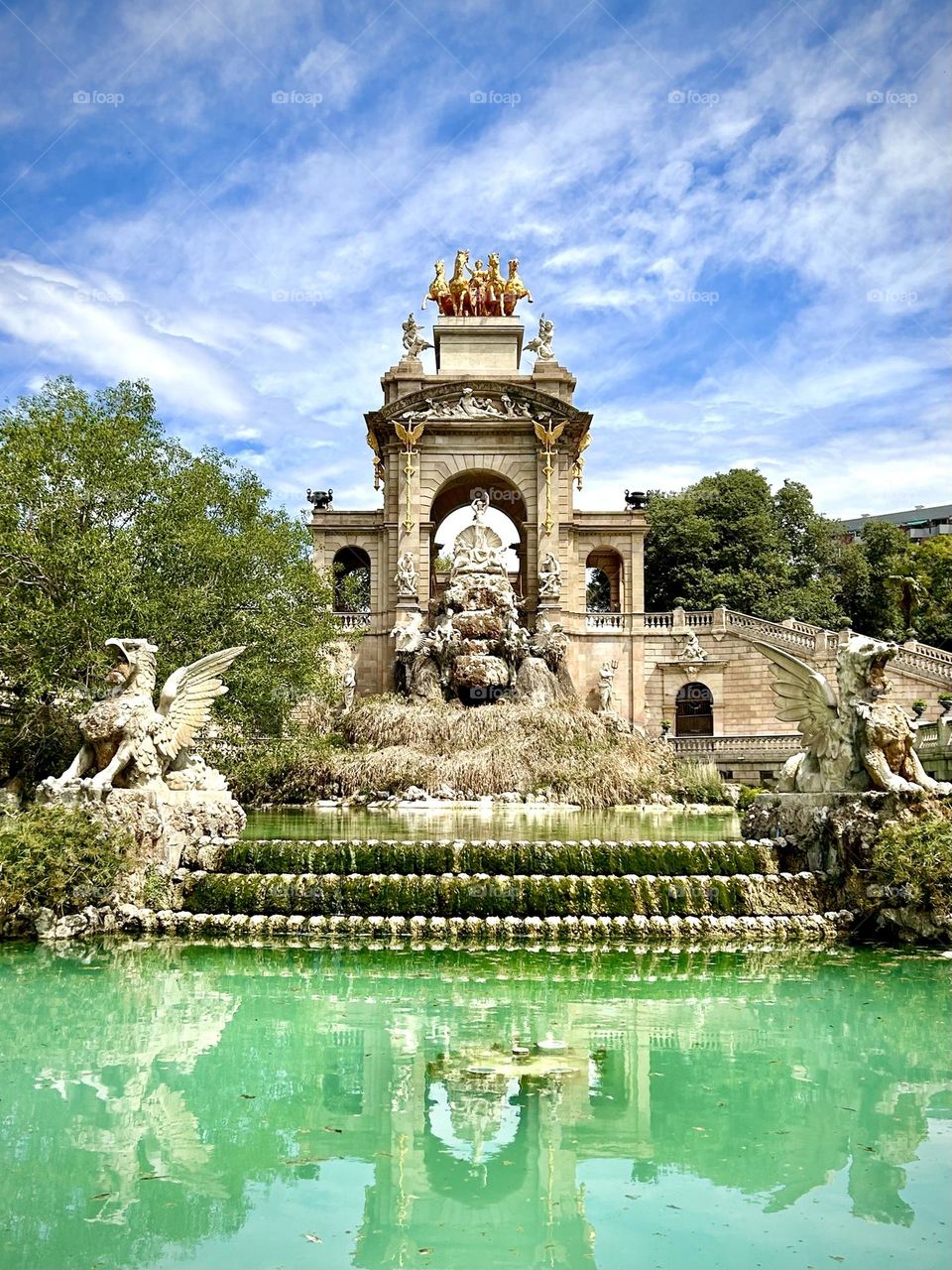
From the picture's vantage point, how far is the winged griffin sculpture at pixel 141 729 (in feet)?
42.1

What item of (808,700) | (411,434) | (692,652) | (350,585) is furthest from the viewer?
(350,585)

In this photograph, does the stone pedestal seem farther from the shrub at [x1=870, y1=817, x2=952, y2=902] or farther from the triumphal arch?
the shrub at [x1=870, y1=817, x2=952, y2=902]

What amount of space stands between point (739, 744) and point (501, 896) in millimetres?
22093

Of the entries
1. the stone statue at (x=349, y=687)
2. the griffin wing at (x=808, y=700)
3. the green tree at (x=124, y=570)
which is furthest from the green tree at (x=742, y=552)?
the griffin wing at (x=808, y=700)

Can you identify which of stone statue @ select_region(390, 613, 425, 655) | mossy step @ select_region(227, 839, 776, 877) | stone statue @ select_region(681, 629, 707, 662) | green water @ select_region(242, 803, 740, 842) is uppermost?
stone statue @ select_region(390, 613, 425, 655)

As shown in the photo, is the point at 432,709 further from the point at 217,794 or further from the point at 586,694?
the point at 217,794

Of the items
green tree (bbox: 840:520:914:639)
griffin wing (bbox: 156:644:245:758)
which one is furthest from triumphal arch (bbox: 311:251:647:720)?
griffin wing (bbox: 156:644:245:758)

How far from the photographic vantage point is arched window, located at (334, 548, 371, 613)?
38.3m

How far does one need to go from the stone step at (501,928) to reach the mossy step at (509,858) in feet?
3.14

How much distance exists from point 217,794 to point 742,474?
40.1m

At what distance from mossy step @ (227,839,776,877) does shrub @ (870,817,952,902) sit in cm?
149

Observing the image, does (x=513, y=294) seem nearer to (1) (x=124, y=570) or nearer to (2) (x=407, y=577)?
(2) (x=407, y=577)

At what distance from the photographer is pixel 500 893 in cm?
1244

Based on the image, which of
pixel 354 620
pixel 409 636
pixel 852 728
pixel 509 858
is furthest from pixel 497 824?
pixel 354 620
